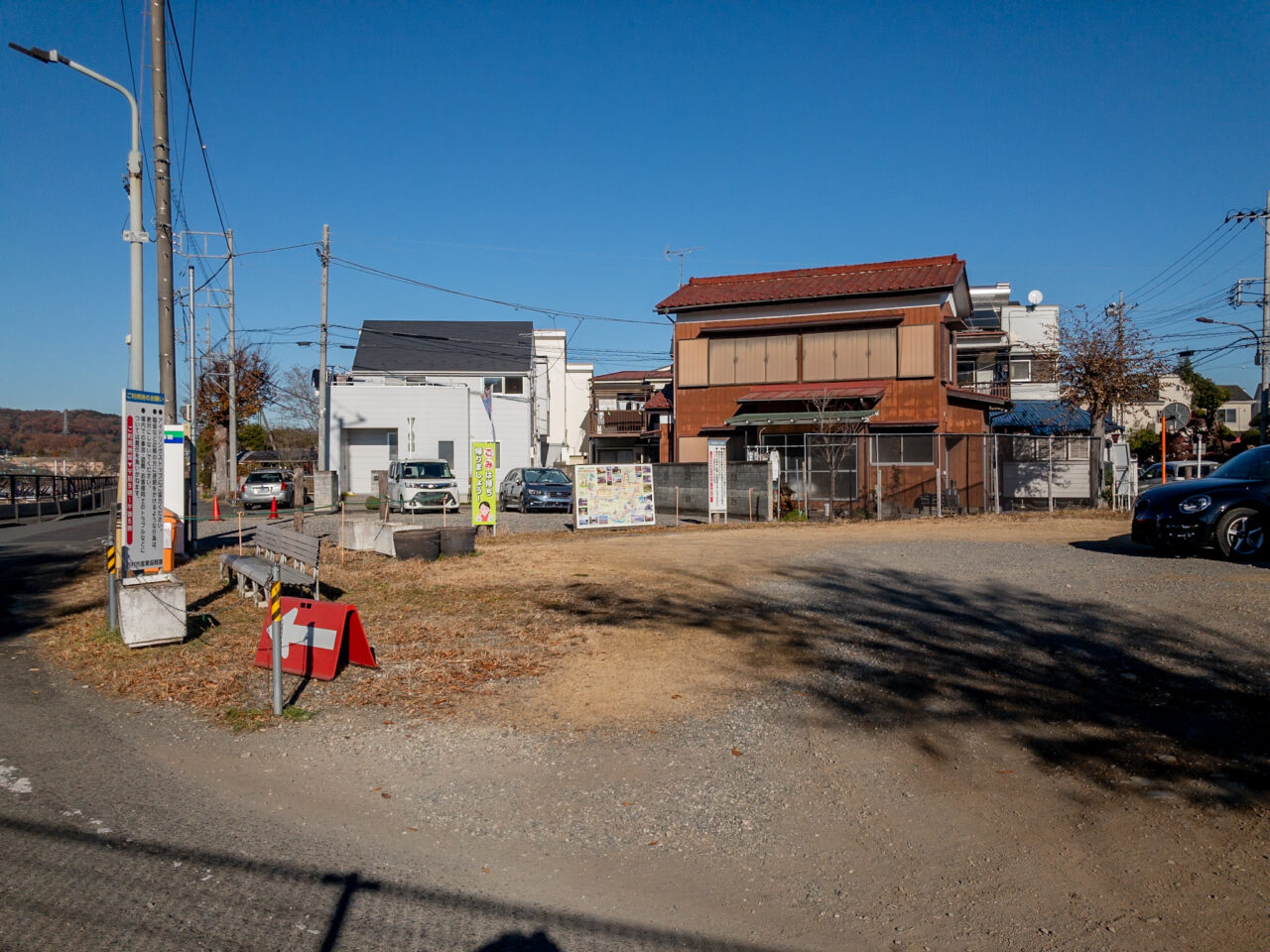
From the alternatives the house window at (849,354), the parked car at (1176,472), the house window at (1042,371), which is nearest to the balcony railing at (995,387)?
the house window at (1042,371)

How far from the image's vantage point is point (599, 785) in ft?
18.6

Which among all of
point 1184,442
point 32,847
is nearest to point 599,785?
point 32,847

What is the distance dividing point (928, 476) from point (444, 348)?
32998mm

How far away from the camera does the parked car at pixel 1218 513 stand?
37.9ft

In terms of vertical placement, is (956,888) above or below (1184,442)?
below

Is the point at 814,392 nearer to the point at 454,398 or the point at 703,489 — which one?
the point at 703,489

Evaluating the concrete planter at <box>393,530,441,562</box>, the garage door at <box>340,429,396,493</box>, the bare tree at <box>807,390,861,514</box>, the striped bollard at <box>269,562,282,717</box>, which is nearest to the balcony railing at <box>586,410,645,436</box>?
the garage door at <box>340,429,396,493</box>

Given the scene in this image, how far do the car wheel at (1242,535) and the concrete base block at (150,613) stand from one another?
11.9 metres

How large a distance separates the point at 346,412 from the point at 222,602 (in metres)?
32.7

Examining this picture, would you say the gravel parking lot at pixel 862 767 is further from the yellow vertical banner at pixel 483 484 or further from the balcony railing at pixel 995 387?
the balcony railing at pixel 995 387

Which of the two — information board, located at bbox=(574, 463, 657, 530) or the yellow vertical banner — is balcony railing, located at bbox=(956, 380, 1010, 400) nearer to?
information board, located at bbox=(574, 463, 657, 530)

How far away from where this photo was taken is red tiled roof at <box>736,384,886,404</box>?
29.6m

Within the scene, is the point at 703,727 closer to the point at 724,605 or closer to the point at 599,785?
the point at 599,785

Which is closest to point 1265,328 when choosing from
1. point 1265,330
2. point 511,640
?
point 1265,330
